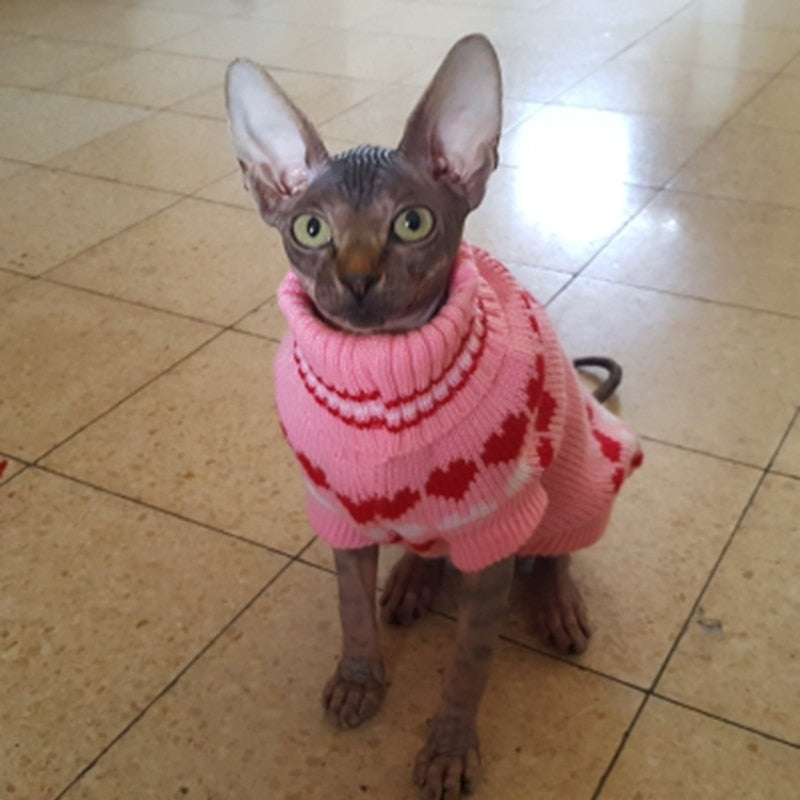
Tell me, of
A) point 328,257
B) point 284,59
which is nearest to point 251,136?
point 328,257

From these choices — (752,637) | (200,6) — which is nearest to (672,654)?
(752,637)

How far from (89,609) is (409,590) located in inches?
16.1

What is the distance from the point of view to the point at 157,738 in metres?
1.16

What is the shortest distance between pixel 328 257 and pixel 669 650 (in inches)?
26.4

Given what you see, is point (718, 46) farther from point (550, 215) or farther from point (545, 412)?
point (545, 412)

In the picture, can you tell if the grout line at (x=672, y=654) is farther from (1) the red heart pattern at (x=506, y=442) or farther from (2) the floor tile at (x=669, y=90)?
(2) the floor tile at (x=669, y=90)

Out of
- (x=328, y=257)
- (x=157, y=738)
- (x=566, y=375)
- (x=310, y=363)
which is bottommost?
(x=157, y=738)

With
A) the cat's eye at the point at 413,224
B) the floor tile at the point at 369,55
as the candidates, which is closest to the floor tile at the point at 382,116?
the floor tile at the point at 369,55

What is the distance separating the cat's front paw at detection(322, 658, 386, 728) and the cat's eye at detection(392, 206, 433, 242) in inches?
20.5

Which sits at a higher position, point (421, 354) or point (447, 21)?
point (421, 354)

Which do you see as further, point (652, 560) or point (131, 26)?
point (131, 26)

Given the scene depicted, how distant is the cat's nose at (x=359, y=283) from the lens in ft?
2.81

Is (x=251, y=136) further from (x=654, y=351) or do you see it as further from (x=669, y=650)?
(x=654, y=351)

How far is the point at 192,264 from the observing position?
211 centimetres
